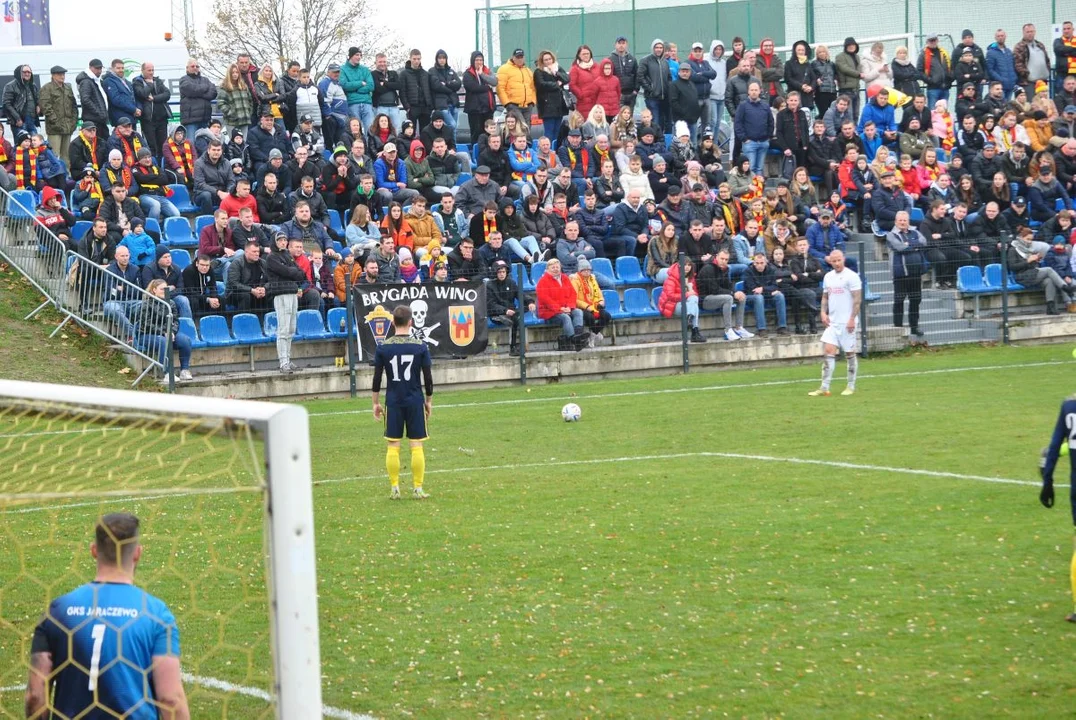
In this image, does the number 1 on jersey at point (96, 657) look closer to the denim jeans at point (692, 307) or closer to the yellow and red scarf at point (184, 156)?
the denim jeans at point (692, 307)

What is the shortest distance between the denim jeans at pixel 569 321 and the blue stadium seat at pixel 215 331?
17.0ft

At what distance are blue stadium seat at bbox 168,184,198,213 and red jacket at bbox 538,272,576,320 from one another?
612cm

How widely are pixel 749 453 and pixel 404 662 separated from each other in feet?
25.0

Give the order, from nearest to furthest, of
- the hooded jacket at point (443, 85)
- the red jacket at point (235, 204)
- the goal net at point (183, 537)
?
the goal net at point (183, 537) < the red jacket at point (235, 204) < the hooded jacket at point (443, 85)

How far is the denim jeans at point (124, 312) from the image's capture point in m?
20.6

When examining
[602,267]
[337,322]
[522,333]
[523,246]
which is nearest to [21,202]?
[337,322]

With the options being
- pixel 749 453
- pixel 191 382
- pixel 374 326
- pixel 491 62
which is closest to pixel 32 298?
pixel 191 382

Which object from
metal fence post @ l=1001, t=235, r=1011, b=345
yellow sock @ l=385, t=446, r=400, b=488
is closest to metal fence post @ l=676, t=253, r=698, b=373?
metal fence post @ l=1001, t=235, r=1011, b=345

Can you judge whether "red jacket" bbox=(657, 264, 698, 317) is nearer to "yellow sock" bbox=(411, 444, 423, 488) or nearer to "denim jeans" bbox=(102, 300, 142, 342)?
"denim jeans" bbox=(102, 300, 142, 342)

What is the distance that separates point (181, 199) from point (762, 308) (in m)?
10.0

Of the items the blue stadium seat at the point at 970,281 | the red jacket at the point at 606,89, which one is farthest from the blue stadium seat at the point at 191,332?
the blue stadium seat at the point at 970,281

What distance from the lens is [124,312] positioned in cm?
2072

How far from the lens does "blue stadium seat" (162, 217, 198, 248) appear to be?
22391mm

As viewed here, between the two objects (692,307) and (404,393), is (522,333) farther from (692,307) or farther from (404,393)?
(404,393)
